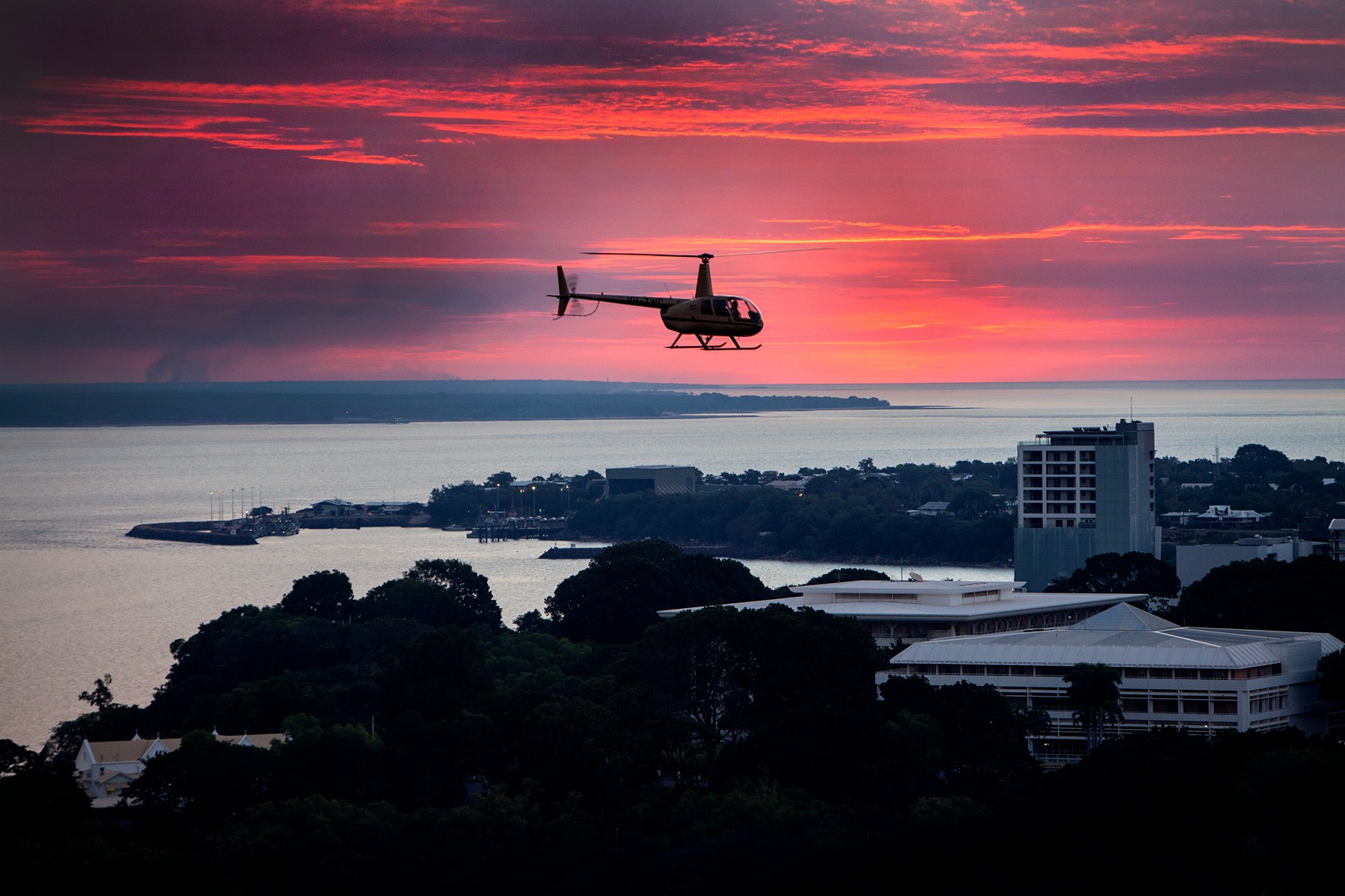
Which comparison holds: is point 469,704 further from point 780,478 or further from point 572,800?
point 780,478

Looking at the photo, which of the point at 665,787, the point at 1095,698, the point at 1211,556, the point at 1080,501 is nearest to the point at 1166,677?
the point at 1095,698

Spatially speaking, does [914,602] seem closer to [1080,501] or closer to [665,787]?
[665,787]

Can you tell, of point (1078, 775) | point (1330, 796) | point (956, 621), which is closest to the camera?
point (1330, 796)

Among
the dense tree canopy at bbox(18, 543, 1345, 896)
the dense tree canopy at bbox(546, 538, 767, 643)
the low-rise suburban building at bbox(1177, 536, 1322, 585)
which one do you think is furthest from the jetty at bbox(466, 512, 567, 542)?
the dense tree canopy at bbox(18, 543, 1345, 896)

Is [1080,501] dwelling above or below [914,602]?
above

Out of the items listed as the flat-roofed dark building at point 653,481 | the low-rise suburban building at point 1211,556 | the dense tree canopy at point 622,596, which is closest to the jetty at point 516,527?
the flat-roofed dark building at point 653,481

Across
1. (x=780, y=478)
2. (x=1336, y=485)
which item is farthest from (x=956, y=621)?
(x=780, y=478)
